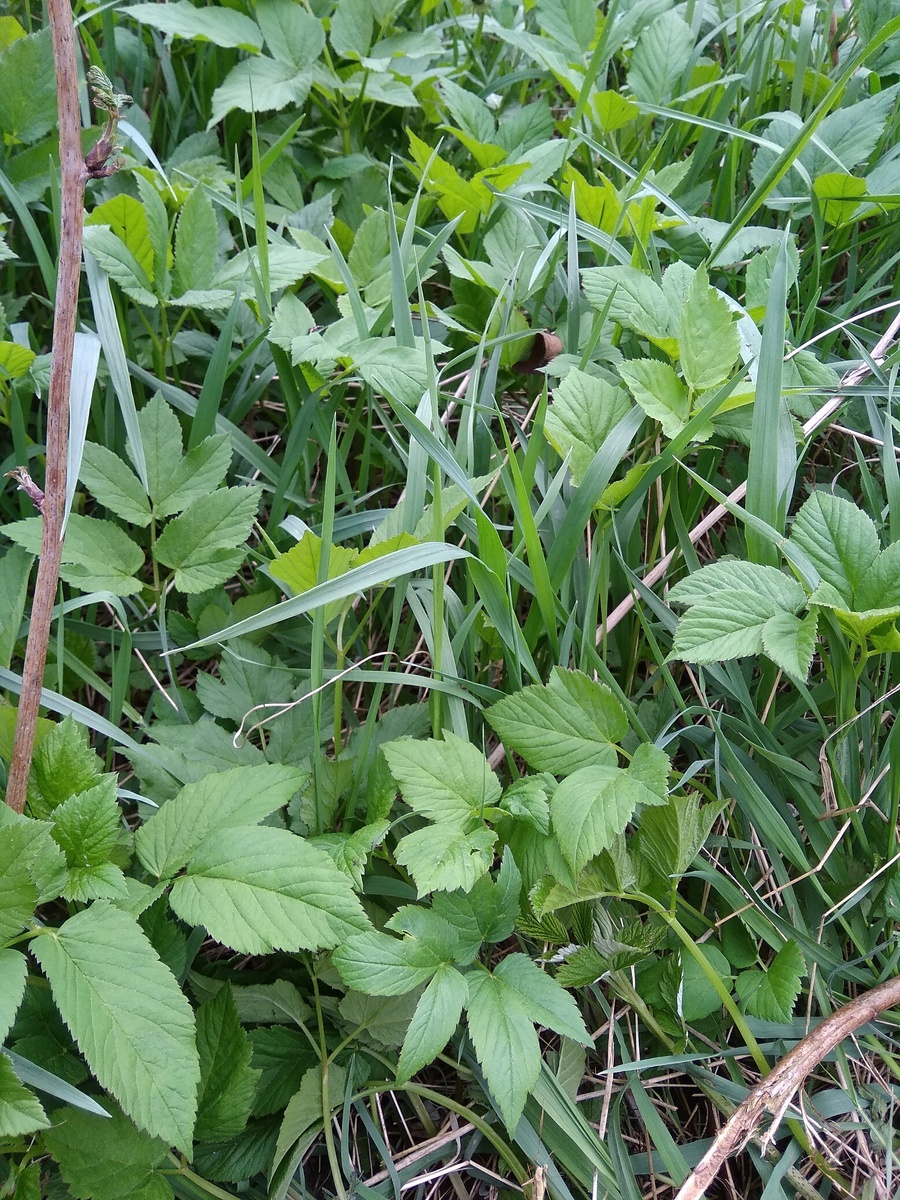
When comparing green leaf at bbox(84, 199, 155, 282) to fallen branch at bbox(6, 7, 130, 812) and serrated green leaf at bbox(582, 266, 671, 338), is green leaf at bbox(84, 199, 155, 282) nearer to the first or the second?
fallen branch at bbox(6, 7, 130, 812)

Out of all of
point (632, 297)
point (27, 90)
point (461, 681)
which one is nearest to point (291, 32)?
point (27, 90)

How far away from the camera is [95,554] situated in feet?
4.15

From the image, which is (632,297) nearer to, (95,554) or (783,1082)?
(95,554)

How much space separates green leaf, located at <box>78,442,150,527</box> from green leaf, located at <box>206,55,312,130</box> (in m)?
0.76

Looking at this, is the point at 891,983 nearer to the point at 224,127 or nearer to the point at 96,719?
the point at 96,719

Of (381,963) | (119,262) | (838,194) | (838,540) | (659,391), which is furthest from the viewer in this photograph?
(838,194)

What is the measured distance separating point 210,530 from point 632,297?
698mm

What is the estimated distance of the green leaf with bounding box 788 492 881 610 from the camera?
3.47 ft

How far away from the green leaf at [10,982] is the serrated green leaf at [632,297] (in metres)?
1.10

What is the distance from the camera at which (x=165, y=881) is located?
39.6 inches

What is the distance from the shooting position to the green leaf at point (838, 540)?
3.47 ft

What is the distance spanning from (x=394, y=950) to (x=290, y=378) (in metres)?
0.89

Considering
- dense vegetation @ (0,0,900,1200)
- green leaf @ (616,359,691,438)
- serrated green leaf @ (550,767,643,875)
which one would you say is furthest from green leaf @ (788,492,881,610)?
serrated green leaf @ (550,767,643,875)

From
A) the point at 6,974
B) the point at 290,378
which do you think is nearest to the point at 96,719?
the point at 6,974
